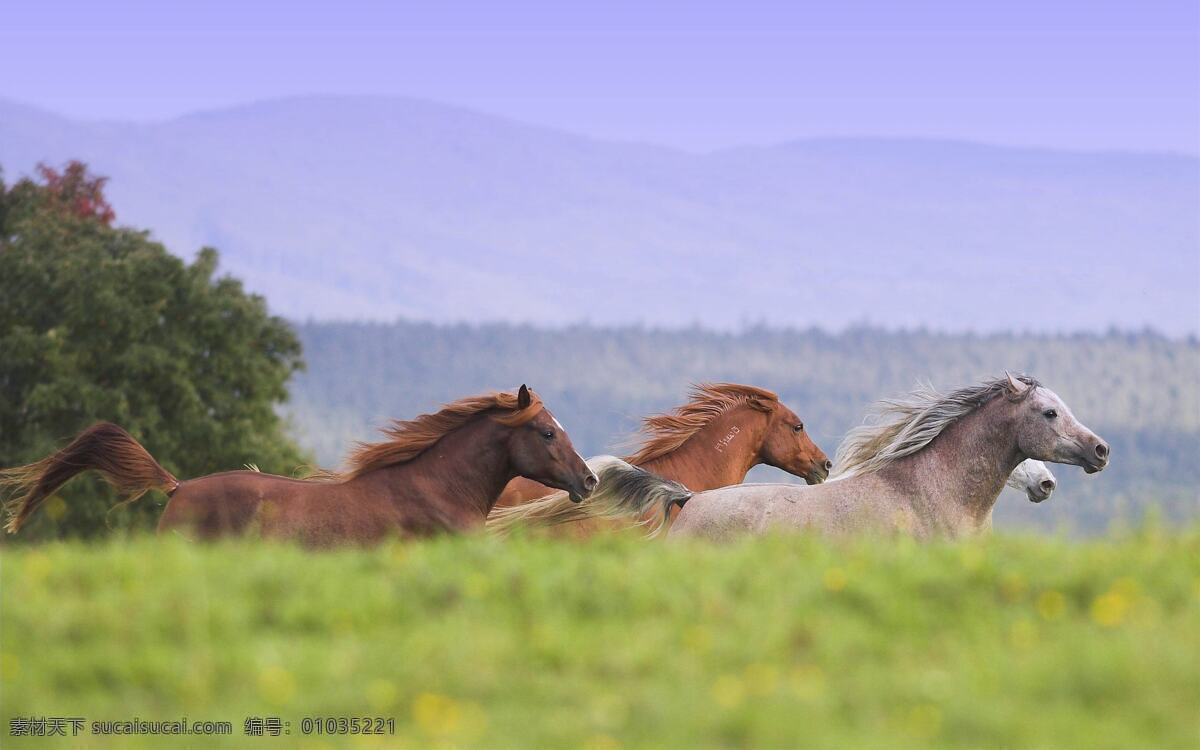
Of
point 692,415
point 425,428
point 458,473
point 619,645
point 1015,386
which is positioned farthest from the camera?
point 692,415

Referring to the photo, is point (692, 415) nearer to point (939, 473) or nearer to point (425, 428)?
point (939, 473)

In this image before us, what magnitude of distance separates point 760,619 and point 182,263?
33.3 meters

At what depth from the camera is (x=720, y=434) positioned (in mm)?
15422

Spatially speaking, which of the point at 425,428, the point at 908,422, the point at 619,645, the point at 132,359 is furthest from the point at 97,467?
the point at 132,359

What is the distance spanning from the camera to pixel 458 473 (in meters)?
11.9

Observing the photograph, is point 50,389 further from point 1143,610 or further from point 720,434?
point 1143,610

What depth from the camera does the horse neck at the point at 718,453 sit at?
1514cm

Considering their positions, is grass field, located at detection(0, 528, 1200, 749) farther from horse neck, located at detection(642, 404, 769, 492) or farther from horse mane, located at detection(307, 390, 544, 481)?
horse neck, located at detection(642, 404, 769, 492)

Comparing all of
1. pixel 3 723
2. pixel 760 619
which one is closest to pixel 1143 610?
pixel 760 619

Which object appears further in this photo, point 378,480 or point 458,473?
point 458,473

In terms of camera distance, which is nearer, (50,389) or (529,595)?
(529,595)

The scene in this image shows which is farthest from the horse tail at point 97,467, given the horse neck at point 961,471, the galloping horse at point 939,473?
the horse neck at point 961,471

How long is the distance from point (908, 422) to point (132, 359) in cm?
2592

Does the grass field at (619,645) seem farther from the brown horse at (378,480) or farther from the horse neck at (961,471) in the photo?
the horse neck at (961,471)
